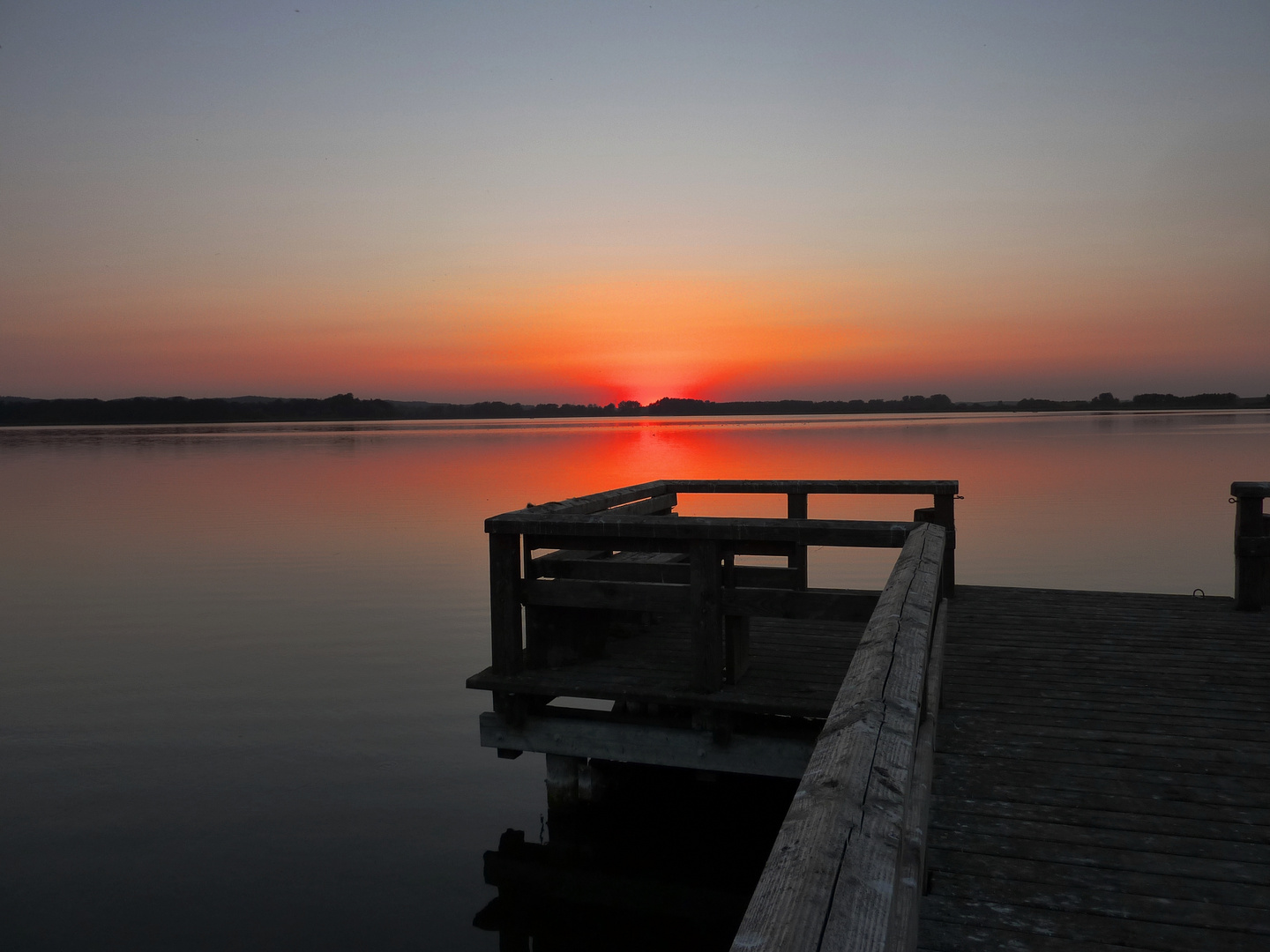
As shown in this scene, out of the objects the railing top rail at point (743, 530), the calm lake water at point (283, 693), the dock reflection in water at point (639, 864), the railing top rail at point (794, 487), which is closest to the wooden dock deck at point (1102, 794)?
the railing top rail at point (743, 530)

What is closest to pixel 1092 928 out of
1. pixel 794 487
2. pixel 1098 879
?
pixel 1098 879

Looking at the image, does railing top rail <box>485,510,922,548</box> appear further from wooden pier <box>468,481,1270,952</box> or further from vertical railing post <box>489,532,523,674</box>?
vertical railing post <box>489,532,523,674</box>

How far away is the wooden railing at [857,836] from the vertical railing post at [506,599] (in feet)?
12.9

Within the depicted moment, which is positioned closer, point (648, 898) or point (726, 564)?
point (726, 564)

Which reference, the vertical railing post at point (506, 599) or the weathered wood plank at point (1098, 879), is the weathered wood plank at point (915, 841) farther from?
the vertical railing post at point (506, 599)

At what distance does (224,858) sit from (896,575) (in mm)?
5913

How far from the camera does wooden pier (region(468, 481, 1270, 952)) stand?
185cm

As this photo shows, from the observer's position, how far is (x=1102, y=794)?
13.0 feet

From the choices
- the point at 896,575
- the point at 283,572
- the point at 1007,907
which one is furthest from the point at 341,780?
the point at 283,572

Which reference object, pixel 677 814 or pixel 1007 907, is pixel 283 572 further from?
pixel 1007 907

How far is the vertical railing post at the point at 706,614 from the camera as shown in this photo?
19.5ft

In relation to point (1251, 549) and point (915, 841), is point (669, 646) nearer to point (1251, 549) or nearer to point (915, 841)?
point (1251, 549)

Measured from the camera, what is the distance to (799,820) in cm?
159

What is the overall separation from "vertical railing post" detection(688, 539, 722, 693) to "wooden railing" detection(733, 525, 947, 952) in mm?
3227
